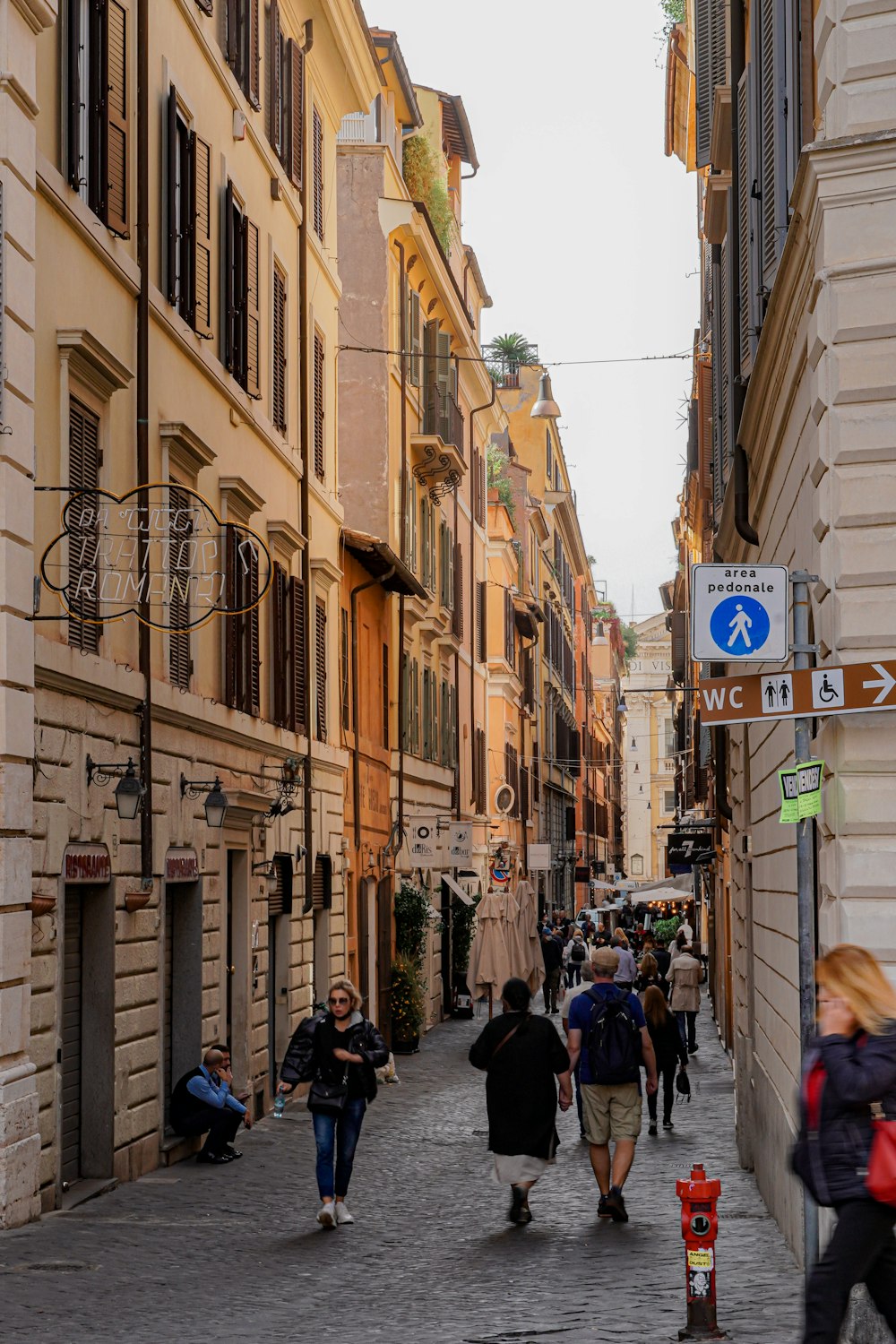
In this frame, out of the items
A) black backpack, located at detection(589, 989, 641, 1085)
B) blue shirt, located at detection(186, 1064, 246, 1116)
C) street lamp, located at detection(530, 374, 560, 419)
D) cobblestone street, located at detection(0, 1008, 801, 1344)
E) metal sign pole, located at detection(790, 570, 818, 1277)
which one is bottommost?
cobblestone street, located at detection(0, 1008, 801, 1344)

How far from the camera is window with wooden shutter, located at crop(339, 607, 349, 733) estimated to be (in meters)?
28.1

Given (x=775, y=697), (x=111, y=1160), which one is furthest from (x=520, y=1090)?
(x=775, y=697)

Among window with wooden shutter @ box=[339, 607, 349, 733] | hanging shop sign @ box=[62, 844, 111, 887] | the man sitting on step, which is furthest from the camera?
window with wooden shutter @ box=[339, 607, 349, 733]

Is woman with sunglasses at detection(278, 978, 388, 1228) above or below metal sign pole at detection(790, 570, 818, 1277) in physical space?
below

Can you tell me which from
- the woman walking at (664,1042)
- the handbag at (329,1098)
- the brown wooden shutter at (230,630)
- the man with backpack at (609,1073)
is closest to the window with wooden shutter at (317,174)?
the brown wooden shutter at (230,630)

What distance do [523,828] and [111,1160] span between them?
142ft

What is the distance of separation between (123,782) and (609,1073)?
4120 mm

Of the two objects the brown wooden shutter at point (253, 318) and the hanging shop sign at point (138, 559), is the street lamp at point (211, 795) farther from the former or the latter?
the brown wooden shutter at point (253, 318)

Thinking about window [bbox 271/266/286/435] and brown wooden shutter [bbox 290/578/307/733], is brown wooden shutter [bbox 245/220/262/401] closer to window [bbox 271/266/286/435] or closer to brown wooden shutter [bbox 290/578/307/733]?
window [bbox 271/266/286/435]

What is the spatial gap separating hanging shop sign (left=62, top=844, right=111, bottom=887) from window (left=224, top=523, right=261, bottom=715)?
4390mm

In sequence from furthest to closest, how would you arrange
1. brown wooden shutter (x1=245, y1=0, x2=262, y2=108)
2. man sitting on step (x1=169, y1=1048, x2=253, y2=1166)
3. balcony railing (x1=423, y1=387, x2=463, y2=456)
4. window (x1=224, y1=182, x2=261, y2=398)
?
balcony railing (x1=423, y1=387, x2=463, y2=456) < brown wooden shutter (x1=245, y1=0, x2=262, y2=108) < window (x1=224, y1=182, x2=261, y2=398) < man sitting on step (x1=169, y1=1048, x2=253, y2=1166)

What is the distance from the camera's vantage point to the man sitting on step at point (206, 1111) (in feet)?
55.7

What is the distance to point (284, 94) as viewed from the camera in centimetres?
2383

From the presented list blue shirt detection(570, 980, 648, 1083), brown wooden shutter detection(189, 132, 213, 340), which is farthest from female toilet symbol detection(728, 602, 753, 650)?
brown wooden shutter detection(189, 132, 213, 340)
